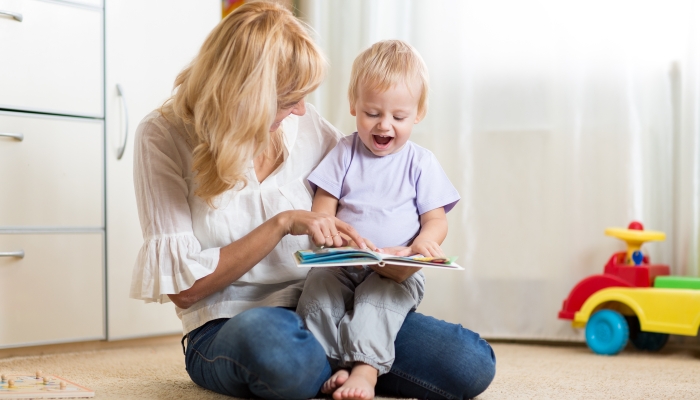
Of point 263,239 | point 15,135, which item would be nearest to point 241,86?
point 263,239

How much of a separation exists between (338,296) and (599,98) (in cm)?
118

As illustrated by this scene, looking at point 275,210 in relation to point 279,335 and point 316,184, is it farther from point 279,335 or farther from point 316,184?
point 279,335

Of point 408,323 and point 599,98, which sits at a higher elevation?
point 599,98

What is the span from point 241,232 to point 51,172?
0.78m

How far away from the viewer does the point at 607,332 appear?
1.91 meters

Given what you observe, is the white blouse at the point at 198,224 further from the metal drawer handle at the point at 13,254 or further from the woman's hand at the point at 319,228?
the metal drawer handle at the point at 13,254

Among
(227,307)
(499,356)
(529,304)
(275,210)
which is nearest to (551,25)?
(529,304)

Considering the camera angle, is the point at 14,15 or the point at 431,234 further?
the point at 14,15

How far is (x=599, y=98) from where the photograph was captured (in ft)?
6.75

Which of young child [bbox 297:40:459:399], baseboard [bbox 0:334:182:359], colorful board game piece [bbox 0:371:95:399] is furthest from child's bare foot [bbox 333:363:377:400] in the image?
baseboard [bbox 0:334:182:359]

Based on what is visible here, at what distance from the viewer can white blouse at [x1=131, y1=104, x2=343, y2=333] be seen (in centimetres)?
123

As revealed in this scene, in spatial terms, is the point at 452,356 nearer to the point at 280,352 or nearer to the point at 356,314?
the point at 356,314

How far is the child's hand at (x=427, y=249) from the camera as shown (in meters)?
1.21

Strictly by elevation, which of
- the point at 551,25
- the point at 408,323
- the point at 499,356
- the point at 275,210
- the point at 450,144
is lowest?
the point at 499,356
